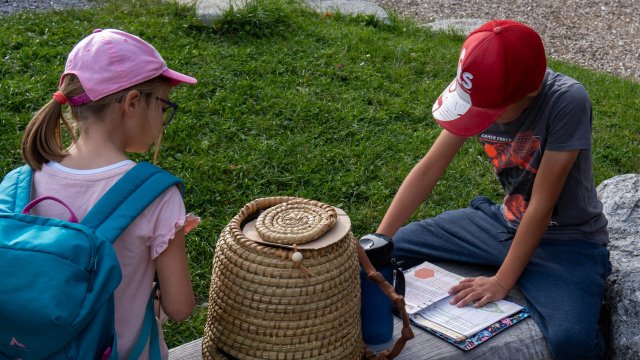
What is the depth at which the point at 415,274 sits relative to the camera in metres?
3.00

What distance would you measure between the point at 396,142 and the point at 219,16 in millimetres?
2085

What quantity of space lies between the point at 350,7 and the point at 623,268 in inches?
204

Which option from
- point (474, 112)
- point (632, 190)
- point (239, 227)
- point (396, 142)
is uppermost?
point (474, 112)

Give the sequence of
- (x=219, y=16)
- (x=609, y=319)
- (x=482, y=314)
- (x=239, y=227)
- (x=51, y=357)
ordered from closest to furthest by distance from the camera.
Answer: (x=51, y=357)
(x=239, y=227)
(x=482, y=314)
(x=609, y=319)
(x=219, y=16)

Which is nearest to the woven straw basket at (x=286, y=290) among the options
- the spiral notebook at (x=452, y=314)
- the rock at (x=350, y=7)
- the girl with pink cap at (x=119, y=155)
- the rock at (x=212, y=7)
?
the girl with pink cap at (x=119, y=155)

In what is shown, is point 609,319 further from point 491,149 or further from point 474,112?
point 474,112

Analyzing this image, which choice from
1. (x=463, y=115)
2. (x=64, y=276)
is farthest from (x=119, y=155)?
(x=463, y=115)

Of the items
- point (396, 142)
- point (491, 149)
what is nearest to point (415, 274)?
point (491, 149)

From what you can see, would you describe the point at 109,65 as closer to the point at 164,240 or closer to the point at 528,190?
the point at 164,240

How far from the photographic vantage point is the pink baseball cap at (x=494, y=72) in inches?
99.1

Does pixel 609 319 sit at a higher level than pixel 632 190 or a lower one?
lower

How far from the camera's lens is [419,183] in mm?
3070

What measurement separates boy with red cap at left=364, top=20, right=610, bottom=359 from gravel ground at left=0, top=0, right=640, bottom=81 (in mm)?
5564

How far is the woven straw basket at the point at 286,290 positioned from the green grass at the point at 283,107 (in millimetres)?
1058
